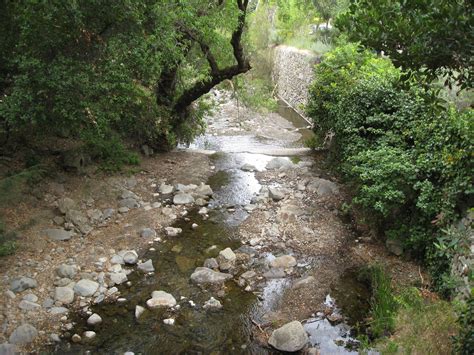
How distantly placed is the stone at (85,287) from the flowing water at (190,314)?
1.29 feet

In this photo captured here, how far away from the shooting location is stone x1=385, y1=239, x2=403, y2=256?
7.65 metres

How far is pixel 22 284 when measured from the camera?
6.61 m

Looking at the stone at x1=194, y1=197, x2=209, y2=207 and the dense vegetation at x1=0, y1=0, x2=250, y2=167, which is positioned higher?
the dense vegetation at x1=0, y1=0, x2=250, y2=167

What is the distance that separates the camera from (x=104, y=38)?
293 inches

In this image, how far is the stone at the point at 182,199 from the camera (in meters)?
10.2

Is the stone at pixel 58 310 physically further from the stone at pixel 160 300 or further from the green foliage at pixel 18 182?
the green foliage at pixel 18 182

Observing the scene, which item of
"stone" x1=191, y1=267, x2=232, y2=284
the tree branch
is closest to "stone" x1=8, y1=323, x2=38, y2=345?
"stone" x1=191, y1=267, x2=232, y2=284

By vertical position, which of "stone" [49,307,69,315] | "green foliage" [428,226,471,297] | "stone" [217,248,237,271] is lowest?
"stone" [49,307,69,315]

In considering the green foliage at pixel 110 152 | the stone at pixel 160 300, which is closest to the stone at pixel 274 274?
the stone at pixel 160 300

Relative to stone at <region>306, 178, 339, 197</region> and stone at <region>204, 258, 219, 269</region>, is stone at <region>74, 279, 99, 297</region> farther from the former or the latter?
stone at <region>306, 178, 339, 197</region>

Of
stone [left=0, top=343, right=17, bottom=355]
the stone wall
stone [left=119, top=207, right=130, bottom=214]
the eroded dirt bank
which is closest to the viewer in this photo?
stone [left=0, top=343, right=17, bottom=355]

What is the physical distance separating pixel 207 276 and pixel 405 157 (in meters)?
4.31

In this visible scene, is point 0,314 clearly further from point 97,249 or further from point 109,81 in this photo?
point 109,81

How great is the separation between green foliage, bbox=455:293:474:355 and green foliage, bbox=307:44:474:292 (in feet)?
7.01
